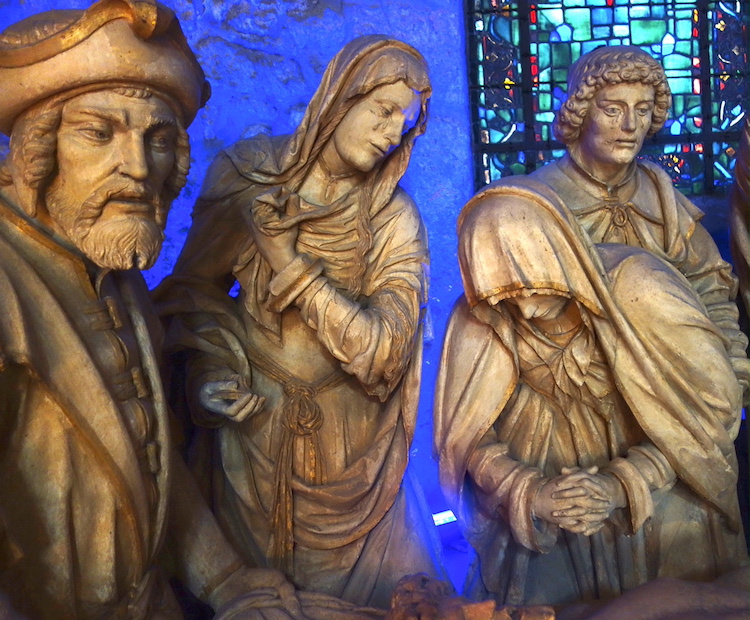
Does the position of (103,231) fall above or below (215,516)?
above

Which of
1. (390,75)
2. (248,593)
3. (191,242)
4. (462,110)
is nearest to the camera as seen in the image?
(248,593)

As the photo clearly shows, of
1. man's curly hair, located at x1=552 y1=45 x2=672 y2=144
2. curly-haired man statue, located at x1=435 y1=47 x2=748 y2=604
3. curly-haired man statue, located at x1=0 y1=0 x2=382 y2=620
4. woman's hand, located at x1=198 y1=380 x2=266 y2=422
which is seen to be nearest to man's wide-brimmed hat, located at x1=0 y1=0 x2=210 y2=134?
curly-haired man statue, located at x1=0 y1=0 x2=382 y2=620

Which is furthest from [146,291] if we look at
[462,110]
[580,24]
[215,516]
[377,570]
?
[580,24]

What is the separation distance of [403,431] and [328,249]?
0.50 m

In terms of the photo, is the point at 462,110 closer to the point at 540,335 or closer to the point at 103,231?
the point at 540,335

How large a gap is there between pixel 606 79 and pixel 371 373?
0.98 metres

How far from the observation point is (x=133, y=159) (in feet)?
7.68

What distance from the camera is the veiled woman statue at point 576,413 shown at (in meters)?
2.83

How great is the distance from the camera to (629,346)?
2887 mm

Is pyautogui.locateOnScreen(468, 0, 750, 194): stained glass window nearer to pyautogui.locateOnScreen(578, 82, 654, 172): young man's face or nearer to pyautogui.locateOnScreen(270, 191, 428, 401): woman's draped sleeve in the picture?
pyautogui.locateOnScreen(578, 82, 654, 172): young man's face

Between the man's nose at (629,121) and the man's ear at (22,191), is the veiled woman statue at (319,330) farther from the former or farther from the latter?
the man's ear at (22,191)

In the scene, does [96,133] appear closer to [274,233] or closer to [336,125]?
[274,233]

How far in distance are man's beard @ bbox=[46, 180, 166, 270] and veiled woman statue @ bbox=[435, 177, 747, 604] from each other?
2.78 ft

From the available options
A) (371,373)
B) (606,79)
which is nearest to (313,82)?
(606,79)
